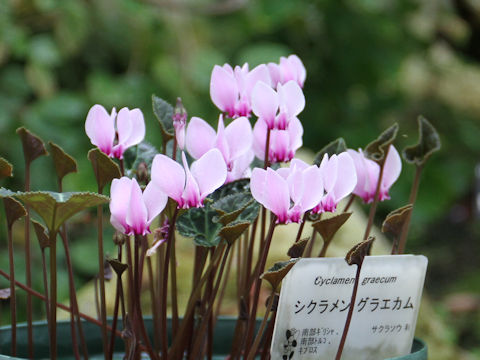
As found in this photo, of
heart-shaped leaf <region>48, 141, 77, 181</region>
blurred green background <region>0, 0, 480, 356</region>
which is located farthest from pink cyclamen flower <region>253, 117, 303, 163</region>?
blurred green background <region>0, 0, 480, 356</region>

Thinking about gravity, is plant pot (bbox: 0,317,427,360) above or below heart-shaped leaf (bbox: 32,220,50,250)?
below

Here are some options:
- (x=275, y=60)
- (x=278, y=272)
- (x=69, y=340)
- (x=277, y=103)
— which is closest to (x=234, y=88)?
(x=277, y=103)

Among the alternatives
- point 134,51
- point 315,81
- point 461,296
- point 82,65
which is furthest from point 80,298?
point 461,296

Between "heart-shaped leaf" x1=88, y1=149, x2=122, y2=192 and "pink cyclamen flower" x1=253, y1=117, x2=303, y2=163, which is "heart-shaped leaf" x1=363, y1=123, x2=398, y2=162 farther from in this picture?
"heart-shaped leaf" x1=88, y1=149, x2=122, y2=192

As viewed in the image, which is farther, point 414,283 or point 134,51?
point 134,51

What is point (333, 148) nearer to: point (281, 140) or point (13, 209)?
point (281, 140)

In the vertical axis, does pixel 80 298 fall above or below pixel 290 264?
below

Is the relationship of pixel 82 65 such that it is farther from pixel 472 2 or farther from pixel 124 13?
pixel 472 2
